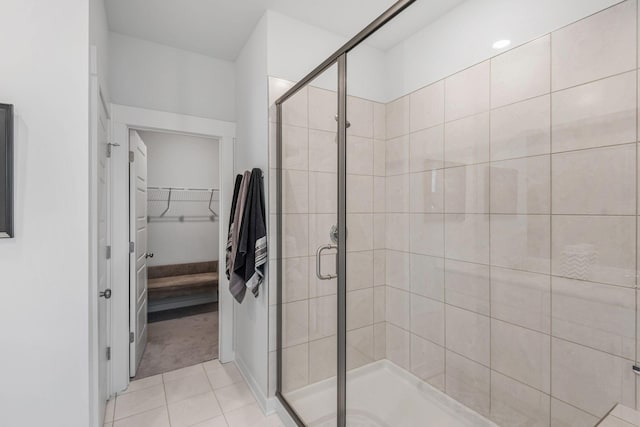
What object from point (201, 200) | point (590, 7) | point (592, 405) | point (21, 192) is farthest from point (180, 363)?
point (590, 7)

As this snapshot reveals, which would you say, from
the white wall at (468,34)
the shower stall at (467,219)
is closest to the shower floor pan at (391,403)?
the shower stall at (467,219)

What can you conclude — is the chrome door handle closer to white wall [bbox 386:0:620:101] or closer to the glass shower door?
the glass shower door

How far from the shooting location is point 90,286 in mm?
1413

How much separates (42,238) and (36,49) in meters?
0.83

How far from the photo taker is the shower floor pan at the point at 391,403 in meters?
1.45

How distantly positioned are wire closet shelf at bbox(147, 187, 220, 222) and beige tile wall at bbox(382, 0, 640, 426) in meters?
3.48

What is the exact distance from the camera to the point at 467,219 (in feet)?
4.40

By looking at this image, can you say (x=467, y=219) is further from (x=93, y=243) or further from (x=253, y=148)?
(x=93, y=243)

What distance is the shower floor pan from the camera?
1448 mm

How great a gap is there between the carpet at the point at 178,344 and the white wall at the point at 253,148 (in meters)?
0.49

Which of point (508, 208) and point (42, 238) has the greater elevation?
point (508, 208)

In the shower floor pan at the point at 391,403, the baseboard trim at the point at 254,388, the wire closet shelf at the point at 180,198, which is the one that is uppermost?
the wire closet shelf at the point at 180,198

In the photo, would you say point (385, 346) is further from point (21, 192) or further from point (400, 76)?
point (21, 192)

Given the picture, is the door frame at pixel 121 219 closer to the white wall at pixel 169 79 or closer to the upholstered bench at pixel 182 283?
the white wall at pixel 169 79
